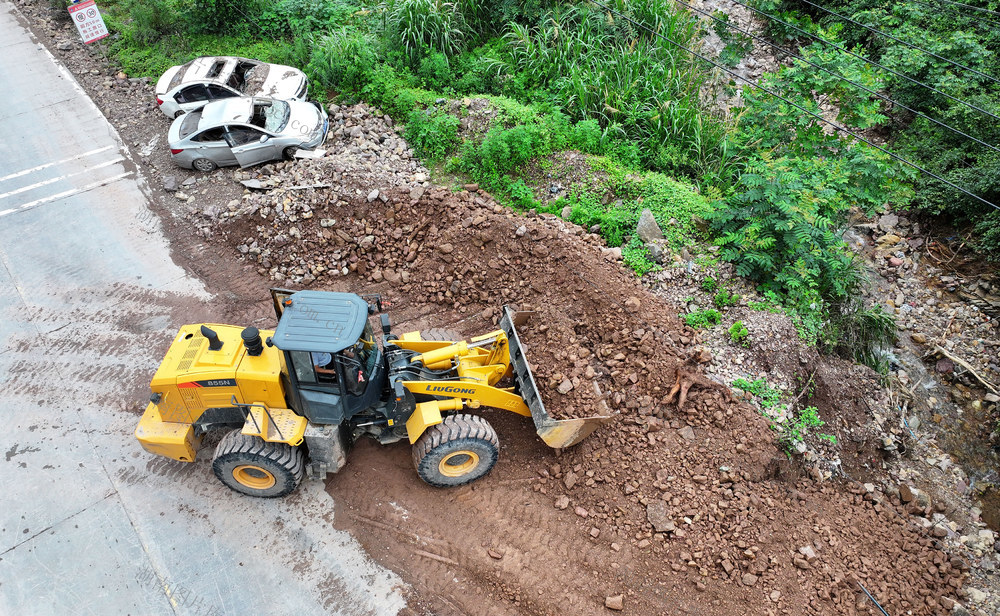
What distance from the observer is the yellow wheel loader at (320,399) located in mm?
5812

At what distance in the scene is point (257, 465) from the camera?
20.3ft

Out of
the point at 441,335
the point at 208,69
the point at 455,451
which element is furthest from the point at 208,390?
the point at 208,69

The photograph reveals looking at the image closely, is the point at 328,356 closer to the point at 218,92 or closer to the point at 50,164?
the point at 218,92

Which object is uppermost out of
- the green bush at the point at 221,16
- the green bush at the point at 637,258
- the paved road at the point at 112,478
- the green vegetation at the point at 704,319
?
the green bush at the point at 221,16

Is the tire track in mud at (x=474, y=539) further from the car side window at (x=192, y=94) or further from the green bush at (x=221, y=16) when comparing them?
the green bush at (x=221, y=16)

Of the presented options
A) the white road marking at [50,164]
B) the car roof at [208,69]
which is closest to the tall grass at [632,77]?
the car roof at [208,69]

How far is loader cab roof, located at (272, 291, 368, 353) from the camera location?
5.48 meters

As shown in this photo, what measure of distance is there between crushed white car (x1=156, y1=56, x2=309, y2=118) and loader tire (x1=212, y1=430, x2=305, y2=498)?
27.2 feet

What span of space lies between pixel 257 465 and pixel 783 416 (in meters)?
6.16

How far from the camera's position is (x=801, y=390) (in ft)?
25.1

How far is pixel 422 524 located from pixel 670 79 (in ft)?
32.6

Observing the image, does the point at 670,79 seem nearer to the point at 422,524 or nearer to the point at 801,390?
the point at 801,390

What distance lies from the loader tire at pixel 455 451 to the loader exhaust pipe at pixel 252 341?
6.35ft

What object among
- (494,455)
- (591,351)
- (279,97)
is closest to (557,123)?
(591,351)
